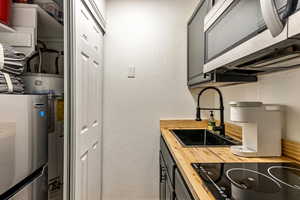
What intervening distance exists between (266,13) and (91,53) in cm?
157

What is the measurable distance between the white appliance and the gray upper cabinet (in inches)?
20.2

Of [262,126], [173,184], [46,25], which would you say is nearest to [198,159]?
[173,184]

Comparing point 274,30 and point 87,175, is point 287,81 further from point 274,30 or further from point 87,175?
point 87,175

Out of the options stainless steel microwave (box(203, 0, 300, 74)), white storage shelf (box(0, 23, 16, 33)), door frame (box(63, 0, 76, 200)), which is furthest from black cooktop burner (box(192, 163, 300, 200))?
white storage shelf (box(0, 23, 16, 33))

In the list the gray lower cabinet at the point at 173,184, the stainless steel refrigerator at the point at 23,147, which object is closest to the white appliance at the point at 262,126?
the gray lower cabinet at the point at 173,184

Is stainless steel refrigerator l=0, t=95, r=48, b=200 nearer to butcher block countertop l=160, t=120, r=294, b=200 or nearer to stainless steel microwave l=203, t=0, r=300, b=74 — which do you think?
butcher block countertop l=160, t=120, r=294, b=200

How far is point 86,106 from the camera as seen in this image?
6.06 ft

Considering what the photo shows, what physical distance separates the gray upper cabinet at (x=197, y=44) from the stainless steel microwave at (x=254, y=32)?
0.38m

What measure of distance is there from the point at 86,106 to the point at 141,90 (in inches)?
35.7

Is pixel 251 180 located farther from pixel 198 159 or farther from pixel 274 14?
pixel 274 14

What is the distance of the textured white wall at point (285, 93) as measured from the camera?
4.11 feet

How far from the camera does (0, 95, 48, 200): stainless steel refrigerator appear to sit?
116cm

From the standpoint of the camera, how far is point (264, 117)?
1299 mm

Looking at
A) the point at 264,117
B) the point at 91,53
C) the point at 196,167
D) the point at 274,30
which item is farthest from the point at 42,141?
the point at 274,30
